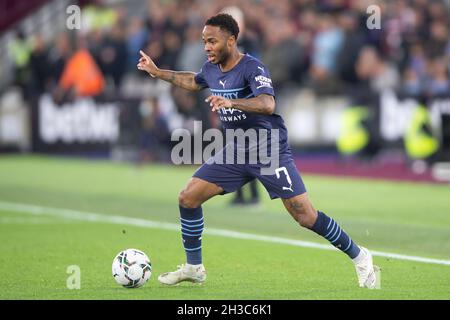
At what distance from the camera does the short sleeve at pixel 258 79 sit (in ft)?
28.3

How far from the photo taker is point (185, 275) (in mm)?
8984

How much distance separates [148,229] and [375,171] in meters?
8.05

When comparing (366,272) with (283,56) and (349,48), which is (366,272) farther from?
(283,56)

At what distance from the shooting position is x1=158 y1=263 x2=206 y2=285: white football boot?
8977 millimetres

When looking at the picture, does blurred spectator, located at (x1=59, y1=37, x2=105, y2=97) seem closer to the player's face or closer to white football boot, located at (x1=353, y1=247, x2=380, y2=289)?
the player's face

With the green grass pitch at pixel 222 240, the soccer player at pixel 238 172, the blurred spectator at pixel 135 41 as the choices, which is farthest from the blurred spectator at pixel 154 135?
the soccer player at pixel 238 172

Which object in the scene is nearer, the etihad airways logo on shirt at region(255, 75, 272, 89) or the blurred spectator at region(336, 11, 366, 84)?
the etihad airways logo on shirt at region(255, 75, 272, 89)

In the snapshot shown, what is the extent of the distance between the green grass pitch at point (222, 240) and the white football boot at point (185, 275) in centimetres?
7

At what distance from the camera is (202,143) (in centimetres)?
1967

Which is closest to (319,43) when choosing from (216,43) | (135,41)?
(135,41)

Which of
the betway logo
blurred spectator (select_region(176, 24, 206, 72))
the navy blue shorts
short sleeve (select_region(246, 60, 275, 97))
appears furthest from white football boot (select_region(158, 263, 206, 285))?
the betway logo

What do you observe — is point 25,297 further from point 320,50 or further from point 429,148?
point 320,50

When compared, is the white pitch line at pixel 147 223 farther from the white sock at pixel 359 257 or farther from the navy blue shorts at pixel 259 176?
the navy blue shorts at pixel 259 176

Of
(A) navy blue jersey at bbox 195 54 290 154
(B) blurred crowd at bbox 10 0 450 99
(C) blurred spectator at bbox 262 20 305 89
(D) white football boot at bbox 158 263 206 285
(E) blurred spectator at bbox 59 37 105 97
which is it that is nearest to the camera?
(A) navy blue jersey at bbox 195 54 290 154
